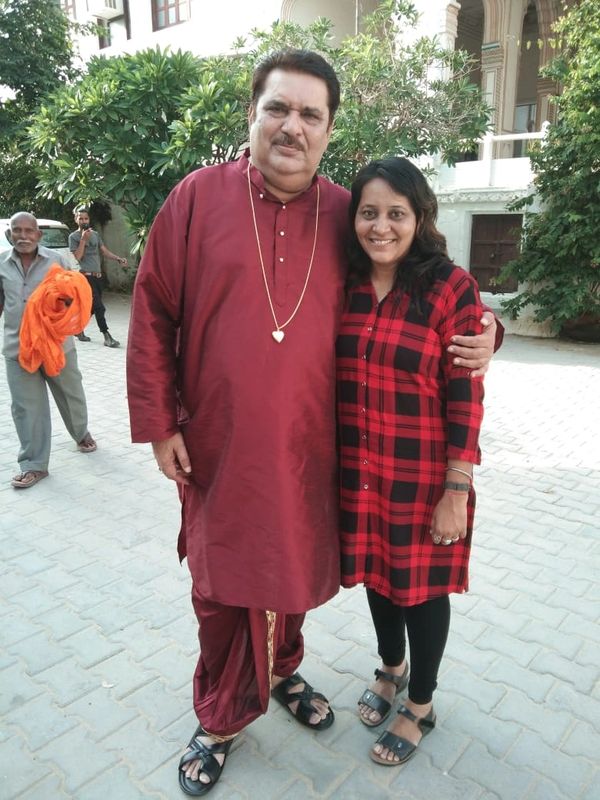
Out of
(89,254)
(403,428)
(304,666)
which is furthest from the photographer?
(89,254)

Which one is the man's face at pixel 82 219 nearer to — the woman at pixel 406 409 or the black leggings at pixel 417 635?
the woman at pixel 406 409

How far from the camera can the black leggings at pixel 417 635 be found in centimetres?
199

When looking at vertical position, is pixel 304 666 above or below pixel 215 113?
below

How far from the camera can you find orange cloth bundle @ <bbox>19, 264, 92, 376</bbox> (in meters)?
4.06

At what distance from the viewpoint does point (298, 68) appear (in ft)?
5.73

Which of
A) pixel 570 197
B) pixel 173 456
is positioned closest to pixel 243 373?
pixel 173 456

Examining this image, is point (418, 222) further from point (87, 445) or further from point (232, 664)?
point (87, 445)

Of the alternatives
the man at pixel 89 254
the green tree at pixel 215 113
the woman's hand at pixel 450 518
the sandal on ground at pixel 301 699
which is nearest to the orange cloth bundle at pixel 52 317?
the sandal on ground at pixel 301 699

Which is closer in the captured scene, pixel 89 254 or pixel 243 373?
pixel 243 373

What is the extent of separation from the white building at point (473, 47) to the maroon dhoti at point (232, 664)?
8706 mm

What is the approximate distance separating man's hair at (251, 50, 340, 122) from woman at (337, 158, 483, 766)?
25 centimetres

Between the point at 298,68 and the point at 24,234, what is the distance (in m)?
2.92

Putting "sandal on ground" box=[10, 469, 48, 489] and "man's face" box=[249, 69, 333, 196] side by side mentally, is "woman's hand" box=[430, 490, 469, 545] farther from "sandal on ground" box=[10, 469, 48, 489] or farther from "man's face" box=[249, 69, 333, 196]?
"sandal on ground" box=[10, 469, 48, 489]

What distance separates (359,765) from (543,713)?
2.36 ft
